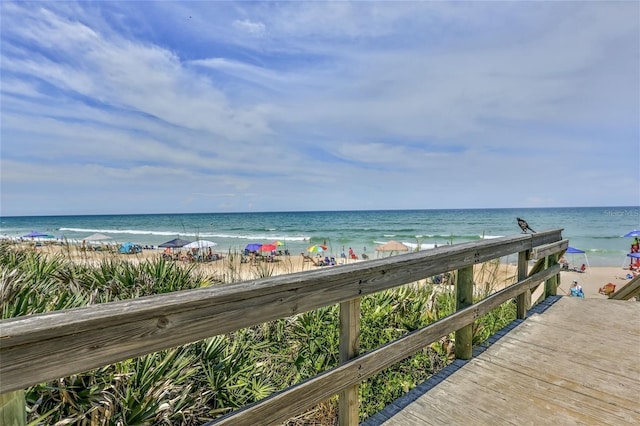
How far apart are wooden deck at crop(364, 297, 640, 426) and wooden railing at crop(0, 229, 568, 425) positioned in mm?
381

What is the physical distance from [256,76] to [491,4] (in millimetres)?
11326

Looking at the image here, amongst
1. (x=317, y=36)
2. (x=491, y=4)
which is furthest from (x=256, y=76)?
(x=491, y=4)

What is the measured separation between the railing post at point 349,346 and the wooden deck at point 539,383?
0.81 ft

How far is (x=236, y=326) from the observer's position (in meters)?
1.36

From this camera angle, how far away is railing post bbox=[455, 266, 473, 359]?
299 centimetres

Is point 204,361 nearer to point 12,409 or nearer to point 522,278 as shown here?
point 12,409

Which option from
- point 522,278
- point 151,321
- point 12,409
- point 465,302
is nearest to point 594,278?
point 522,278

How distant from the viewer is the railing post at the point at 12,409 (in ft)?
2.81

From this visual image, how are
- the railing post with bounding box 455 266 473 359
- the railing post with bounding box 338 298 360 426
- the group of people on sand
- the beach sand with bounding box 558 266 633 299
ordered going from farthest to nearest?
the beach sand with bounding box 558 266 633 299, the group of people on sand, the railing post with bounding box 455 266 473 359, the railing post with bounding box 338 298 360 426

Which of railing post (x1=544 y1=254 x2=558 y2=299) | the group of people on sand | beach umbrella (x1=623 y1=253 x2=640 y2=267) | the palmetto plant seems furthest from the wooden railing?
beach umbrella (x1=623 y1=253 x2=640 y2=267)

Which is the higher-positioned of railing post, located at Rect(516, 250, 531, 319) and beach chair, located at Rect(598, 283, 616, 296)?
railing post, located at Rect(516, 250, 531, 319)

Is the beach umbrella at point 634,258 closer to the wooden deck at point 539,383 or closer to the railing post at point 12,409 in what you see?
the wooden deck at point 539,383

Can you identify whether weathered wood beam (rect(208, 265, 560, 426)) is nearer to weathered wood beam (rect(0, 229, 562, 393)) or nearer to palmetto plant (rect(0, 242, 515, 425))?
weathered wood beam (rect(0, 229, 562, 393))

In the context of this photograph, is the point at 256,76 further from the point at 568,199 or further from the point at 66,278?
the point at 568,199
